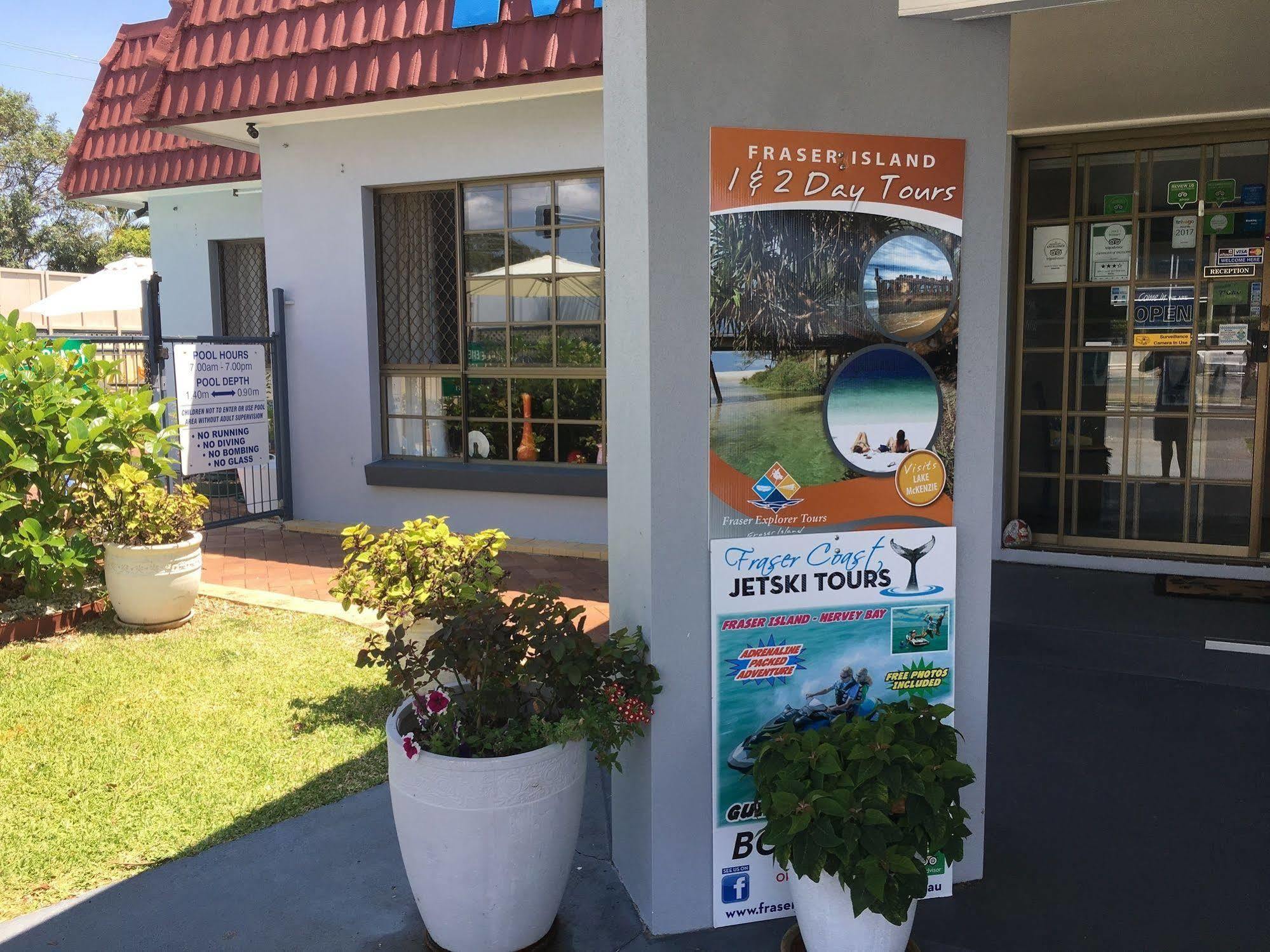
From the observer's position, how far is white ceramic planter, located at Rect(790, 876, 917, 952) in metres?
2.81

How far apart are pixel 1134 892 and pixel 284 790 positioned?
10.2ft

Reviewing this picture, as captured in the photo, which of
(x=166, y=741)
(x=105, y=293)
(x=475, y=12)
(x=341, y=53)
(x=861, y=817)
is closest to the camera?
(x=861, y=817)

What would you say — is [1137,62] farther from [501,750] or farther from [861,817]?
[501,750]

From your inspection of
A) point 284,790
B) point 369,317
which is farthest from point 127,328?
point 284,790

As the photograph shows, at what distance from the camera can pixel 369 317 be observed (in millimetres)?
8656

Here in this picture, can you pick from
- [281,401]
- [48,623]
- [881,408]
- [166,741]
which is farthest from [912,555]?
[281,401]

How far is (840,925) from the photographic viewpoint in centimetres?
283

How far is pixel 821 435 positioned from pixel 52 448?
15.7 ft

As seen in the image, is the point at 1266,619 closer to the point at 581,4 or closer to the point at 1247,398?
the point at 1247,398

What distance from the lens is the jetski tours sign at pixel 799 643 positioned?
10.3 feet

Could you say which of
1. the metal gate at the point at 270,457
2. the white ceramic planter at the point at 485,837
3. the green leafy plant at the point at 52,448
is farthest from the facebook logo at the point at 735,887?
the metal gate at the point at 270,457

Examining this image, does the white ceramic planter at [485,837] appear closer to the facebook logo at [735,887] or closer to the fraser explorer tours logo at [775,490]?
the facebook logo at [735,887]

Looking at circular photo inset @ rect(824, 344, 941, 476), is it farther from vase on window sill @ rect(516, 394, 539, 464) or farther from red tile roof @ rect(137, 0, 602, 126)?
vase on window sill @ rect(516, 394, 539, 464)

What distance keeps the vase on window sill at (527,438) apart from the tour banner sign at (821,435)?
5355 mm
